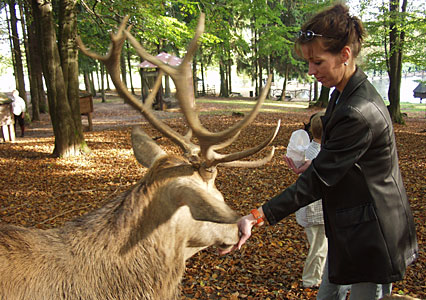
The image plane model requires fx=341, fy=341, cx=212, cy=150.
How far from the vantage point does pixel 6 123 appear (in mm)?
11398

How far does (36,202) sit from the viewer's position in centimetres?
627

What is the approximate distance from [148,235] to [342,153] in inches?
52.7

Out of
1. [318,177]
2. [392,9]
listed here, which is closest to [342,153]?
[318,177]

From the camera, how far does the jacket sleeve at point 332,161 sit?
1.88 meters

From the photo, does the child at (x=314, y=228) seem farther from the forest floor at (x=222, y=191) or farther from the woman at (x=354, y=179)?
the woman at (x=354, y=179)

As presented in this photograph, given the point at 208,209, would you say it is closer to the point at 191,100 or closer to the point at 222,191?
the point at 191,100

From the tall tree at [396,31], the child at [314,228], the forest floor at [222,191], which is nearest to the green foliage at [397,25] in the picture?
the tall tree at [396,31]

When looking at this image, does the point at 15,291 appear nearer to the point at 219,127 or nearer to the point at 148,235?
the point at 148,235

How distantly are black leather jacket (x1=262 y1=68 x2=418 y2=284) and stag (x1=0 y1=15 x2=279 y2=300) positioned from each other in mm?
424

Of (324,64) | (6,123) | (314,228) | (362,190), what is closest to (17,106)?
(6,123)

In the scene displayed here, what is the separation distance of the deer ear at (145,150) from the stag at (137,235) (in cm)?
39

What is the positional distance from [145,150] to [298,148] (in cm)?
156

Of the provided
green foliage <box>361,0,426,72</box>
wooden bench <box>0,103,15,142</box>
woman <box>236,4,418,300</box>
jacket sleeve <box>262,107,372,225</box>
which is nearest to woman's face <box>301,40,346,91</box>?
woman <box>236,4,418,300</box>

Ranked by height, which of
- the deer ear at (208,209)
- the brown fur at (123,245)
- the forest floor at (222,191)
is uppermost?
the deer ear at (208,209)
